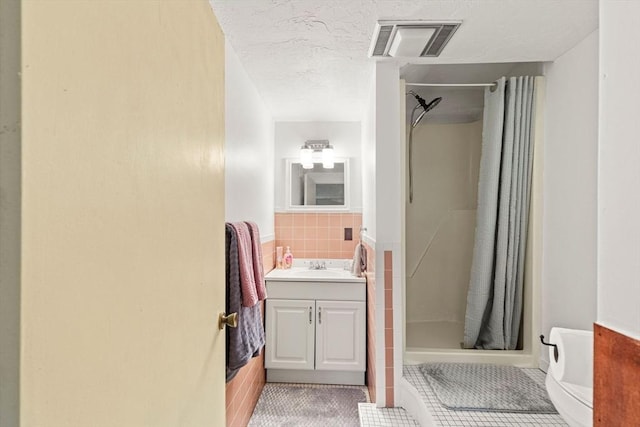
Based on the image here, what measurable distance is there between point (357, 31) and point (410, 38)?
258mm

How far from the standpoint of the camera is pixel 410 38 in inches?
60.0

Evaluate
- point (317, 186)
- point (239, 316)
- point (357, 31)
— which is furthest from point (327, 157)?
point (239, 316)

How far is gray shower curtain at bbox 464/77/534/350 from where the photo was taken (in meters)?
1.91

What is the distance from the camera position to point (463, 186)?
2574 millimetres

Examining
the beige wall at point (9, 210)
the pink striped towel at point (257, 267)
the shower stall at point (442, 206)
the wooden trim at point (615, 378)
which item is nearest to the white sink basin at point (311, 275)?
the shower stall at point (442, 206)

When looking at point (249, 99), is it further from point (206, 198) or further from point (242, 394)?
point (242, 394)

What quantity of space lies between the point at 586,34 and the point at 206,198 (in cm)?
188

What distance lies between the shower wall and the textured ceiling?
0.80 meters

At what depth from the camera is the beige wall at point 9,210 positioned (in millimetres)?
325

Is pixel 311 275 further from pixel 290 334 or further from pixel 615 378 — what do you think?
pixel 615 378

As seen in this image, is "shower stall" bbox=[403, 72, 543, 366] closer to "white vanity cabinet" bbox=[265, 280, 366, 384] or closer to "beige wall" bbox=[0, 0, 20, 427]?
"white vanity cabinet" bbox=[265, 280, 366, 384]

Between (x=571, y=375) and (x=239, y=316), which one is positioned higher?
(x=239, y=316)

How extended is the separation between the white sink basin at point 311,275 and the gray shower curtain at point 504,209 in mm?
848

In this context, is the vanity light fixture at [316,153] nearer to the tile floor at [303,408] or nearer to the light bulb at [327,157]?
the light bulb at [327,157]
